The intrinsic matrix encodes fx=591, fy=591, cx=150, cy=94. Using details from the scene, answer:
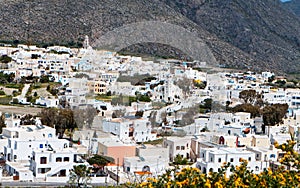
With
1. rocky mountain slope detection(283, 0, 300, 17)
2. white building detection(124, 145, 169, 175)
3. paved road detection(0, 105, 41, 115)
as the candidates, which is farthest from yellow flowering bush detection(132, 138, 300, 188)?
rocky mountain slope detection(283, 0, 300, 17)

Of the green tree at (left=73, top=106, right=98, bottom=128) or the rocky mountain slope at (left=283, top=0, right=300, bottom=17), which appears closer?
the green tree at (left=73, top=106, right=98, bottom=128)

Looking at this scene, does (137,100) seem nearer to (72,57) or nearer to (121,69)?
(121,69)

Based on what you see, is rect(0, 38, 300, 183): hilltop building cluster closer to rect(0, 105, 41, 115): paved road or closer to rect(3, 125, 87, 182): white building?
rect(3, 125, 87, 182): white building

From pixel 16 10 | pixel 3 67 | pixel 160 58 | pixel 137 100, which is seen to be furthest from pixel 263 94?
pixel 16 10

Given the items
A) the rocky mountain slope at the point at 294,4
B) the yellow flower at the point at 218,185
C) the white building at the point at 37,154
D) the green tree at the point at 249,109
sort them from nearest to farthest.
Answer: the yellow flower at the point at 218,185
the white building at the point at 37,154
the green tree at the point at 249,109
the rocky mountain slope at the point at 294,4

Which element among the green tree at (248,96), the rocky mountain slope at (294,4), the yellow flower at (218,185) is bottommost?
the yellow flower at (218,185)

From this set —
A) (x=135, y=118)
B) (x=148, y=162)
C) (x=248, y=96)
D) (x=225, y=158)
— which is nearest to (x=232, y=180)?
(x=225, y=158)

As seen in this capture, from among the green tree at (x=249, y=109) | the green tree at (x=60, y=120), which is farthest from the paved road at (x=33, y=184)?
the green tree at (x=249, y=109)

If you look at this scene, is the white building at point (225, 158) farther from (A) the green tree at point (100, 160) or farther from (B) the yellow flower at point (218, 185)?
(B) the yellow flower at point (218, 185)

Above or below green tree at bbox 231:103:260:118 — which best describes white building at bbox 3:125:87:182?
below

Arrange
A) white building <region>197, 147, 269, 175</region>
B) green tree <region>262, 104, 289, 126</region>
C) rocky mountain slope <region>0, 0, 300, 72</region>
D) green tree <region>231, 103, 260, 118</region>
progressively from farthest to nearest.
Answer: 1. rocky mountain slope <region>0, 0, 300, 72</region>
2. green tree <region>231, 103, 260, 118</region>
3. green tree <region>262, 104, 289, 126</region>
4. white building <region>197, 147, 269, 175</region>
